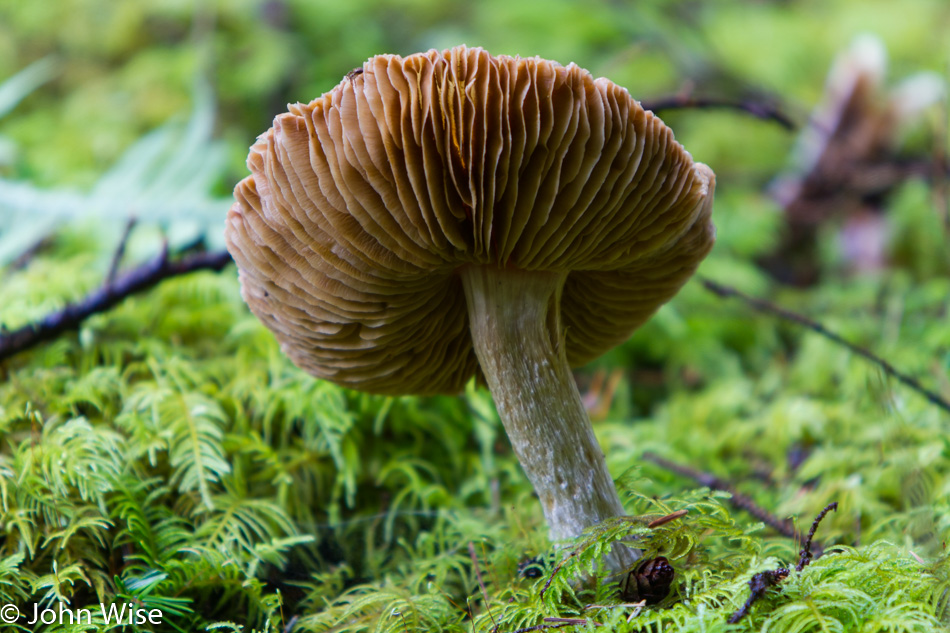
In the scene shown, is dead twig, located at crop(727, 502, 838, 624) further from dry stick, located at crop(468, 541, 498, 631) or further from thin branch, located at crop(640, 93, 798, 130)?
thin branch, located at crop(640, 93, 798, 130)

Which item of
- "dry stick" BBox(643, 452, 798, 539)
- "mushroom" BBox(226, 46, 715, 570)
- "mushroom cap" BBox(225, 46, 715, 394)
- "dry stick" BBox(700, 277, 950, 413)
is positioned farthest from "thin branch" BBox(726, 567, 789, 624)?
"dry stick" BBox(700, 277, 950, 413)

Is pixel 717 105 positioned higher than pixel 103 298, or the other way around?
pixel 717 105

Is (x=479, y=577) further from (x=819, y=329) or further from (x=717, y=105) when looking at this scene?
(x=717, y=105)

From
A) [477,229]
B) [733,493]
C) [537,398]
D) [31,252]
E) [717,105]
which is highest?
[717,105]

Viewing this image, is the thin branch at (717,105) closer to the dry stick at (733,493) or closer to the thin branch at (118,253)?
the dry stick at (733,493)

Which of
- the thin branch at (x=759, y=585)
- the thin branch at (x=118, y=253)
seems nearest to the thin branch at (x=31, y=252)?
the thin branch at (x=118, y=253)

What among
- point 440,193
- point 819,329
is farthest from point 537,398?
point 819,329

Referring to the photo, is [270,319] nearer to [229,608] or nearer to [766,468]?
[229,608]
